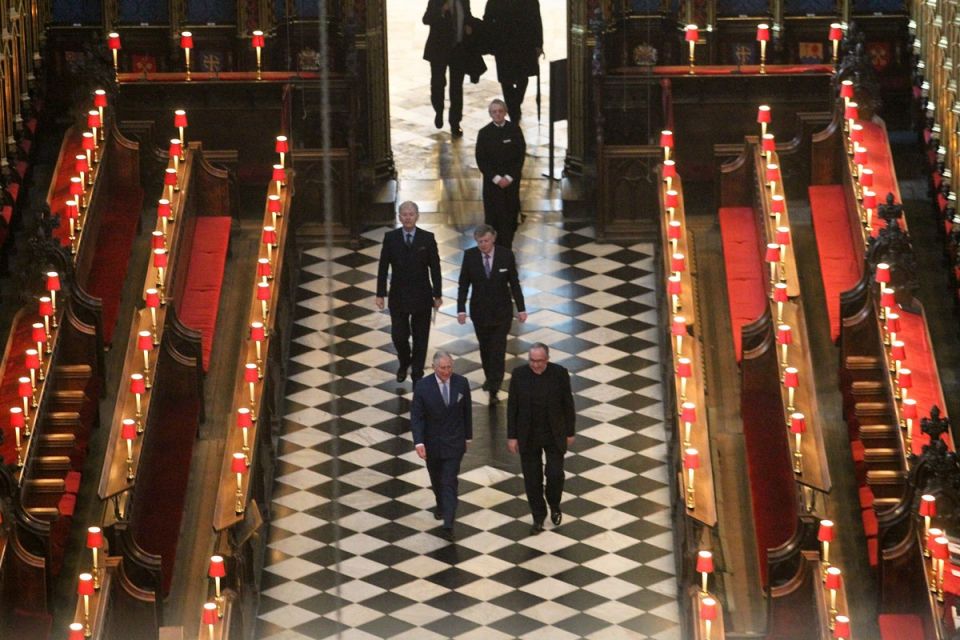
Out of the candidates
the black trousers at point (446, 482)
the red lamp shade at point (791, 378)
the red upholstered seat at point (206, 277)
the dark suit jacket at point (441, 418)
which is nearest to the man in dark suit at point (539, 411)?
the dark suit jacket at point (441, 418)

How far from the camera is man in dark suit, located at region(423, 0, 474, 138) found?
76.0 ft

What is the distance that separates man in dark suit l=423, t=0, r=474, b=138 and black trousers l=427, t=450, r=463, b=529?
7.56m

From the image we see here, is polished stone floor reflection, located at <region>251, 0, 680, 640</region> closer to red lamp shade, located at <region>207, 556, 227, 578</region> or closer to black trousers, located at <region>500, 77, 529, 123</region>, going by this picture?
red lamp shade, located at <region>207, 556, 227, 578</region>

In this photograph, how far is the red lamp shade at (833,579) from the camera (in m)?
14.3

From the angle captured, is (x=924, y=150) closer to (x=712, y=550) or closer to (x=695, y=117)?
(x=695, y=117)

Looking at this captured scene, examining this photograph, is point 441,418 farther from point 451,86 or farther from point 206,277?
point 451,86

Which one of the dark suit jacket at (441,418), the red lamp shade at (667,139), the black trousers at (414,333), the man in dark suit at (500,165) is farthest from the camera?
the red lamp shade at (667,139)

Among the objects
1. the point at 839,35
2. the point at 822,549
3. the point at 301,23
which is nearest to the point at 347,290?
the point at 301,23

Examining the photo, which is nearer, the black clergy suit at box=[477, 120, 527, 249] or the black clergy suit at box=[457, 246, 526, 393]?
the black clergy suit at box=[457, 246, 526, 393]

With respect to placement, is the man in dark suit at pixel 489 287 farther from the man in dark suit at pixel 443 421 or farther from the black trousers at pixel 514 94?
the black trousers at pixel 514 94

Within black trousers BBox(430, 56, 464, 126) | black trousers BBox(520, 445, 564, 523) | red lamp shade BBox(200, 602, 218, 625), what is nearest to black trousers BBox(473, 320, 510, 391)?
black trousers BBox(520, 445, 564, 523)

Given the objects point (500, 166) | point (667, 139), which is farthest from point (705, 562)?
point (667, 139)

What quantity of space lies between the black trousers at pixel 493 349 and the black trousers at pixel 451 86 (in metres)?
5.85

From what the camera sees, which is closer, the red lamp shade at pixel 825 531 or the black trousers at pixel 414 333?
→ the red lamp shade at pixel 825 531
